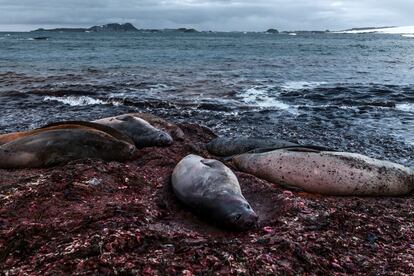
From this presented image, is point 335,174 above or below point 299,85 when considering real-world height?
above

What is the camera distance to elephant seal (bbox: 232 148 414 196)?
6297 mm

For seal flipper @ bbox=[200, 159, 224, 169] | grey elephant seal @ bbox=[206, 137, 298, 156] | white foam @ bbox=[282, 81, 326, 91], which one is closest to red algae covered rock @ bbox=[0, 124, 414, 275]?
seal flipper @ bbox=[200, 159, 224, 169]

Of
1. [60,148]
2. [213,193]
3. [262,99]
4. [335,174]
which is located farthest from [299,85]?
[213,193]

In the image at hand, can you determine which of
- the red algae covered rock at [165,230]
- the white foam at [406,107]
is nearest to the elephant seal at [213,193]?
the red algae covered rock at [165,230]

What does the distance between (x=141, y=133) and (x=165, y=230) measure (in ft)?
12.3

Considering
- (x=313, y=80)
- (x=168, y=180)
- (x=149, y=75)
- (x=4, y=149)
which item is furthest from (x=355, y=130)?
(x=149, y=75)

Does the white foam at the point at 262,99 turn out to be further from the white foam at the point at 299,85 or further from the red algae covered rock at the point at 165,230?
the red algae covered rock at the point at 165,230

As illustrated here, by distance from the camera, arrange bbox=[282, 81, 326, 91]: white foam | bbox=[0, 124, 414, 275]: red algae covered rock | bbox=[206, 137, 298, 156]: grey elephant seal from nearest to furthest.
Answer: bbox=[0, 124, 414, 275]: red algae covered rock < bbox=[206, 137, 298, 156]: grey elephant seal < bbox=[282, 81, 326, 91]: white foam

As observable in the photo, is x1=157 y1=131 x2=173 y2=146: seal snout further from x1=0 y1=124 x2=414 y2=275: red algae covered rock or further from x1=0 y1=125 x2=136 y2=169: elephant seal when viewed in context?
x1=0 y1=124 x2=414 y2=275: red algae covered rock

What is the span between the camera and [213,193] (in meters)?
5.01

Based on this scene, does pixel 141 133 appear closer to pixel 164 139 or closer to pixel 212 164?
pixel 164 139

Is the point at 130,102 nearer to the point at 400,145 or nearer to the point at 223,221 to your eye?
the point at 400,145

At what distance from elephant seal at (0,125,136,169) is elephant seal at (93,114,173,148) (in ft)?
2.80

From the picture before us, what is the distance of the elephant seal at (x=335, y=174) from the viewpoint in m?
6.30
